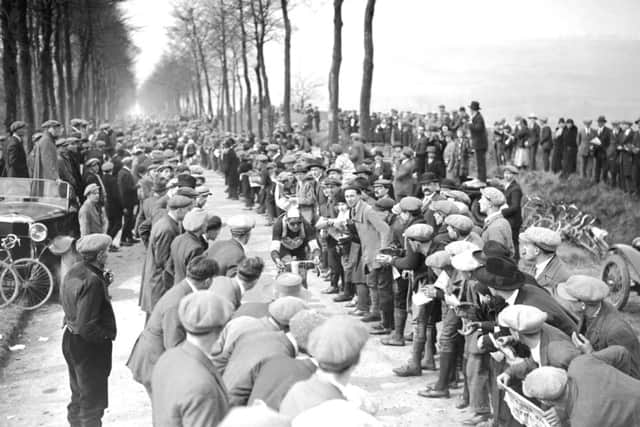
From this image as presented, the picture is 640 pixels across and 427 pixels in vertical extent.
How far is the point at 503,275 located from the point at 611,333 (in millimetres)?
997

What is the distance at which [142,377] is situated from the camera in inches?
208

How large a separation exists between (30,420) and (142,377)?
2.05 meters

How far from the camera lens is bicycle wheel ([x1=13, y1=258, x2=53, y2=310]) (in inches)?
384

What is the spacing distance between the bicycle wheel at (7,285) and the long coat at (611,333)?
7692 mm

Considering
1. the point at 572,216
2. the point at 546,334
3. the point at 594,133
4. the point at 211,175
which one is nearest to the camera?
the point at 546,334

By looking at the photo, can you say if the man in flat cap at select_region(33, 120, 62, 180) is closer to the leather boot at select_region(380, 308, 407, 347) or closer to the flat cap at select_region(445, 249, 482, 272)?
the leather boot at select_region(380, 308, 407, 347)

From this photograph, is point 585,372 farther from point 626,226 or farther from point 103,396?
point 626,226

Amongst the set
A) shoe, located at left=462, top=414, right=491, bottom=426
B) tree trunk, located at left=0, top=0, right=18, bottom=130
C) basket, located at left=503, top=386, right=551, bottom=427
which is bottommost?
shoe, located at left=462, top=414, right=491, bottom=426

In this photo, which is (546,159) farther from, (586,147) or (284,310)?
(284,310)

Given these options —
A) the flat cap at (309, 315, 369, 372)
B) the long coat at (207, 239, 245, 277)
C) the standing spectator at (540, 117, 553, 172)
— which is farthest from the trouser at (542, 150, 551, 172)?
the flat cap at (309, 315, 369, 372)

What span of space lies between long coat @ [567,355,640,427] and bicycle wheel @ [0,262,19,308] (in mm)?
7931

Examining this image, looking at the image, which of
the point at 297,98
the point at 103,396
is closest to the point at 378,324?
the point at 103,396

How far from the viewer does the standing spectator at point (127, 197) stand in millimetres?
14445

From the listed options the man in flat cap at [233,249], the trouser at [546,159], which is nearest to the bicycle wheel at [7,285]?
the man in flat cap at [233,249]
